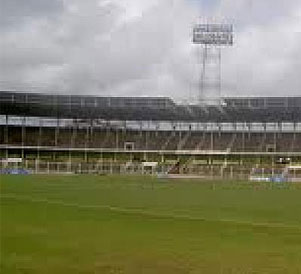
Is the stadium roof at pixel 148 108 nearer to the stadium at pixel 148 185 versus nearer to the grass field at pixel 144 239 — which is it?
the stadium at pixel 148 185

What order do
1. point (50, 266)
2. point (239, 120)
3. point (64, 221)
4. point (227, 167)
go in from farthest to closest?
point (239, 120) < point (227, 167) < point (64, 221) < point (50, 266)

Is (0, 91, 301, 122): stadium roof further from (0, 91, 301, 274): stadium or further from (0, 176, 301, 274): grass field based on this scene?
(0, 176, 301, 274): grass field

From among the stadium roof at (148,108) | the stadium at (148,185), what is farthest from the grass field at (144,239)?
the stadium roof at (148,108)

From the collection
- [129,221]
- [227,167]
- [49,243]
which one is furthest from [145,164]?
[49,243]

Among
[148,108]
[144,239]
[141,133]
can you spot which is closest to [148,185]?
[144,239]

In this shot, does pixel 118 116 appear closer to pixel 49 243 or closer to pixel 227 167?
pixel 227 167

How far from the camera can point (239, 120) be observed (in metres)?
104

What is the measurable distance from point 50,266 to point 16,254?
5.03 feet

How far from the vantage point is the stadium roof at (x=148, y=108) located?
95.9 m

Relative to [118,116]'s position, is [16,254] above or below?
below

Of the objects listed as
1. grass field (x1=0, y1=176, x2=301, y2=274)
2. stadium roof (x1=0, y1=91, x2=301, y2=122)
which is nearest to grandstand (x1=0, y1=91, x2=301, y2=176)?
stadium roof (x1=0, y1=91, x2=301, y2=122)

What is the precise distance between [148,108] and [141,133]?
9562 mm

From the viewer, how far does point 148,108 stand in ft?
336

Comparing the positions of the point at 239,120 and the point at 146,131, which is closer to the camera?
the point at 239,120
